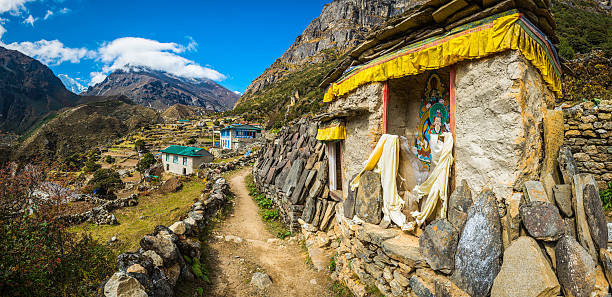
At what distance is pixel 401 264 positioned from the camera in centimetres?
457

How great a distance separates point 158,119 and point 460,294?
131619 mm

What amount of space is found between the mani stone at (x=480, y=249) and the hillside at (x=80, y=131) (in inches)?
3699

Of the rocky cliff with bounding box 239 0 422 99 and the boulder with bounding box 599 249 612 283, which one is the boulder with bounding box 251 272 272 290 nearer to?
the boulder with bounding box 599 249 612 283

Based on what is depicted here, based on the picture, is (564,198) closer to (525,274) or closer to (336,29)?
(525,274)

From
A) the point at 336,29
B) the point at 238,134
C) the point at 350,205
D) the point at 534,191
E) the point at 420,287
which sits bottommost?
the point at 420,287

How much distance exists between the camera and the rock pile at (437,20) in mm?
4020

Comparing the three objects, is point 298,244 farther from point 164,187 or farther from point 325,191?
point 164,187

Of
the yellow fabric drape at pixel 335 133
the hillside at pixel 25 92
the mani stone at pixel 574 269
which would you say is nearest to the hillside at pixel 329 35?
the yellow fabric drape at pixel 335 133

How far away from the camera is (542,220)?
341 cm

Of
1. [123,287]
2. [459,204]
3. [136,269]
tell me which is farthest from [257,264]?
[459,204]

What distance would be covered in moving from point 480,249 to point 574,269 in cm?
99

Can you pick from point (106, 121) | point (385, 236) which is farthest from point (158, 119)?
point (385, 236)

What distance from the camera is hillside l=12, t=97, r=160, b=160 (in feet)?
247

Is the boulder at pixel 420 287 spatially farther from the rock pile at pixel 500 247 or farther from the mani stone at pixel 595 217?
the mani stone at pixel 595 217
